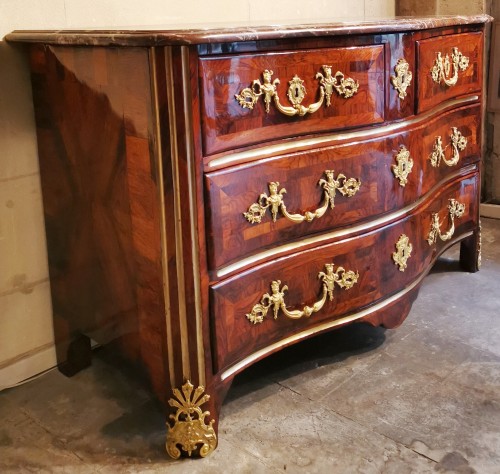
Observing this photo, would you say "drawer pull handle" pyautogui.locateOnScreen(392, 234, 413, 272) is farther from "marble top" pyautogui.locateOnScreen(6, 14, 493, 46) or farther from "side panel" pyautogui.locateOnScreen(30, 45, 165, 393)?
"side panel" pyautogui.locateOnScreen(30, 45, 165, 393)

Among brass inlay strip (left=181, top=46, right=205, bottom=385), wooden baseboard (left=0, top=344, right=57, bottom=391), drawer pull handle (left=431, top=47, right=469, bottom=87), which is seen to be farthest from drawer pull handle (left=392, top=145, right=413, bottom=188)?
wooden baseboard (left=0, top=344, right=57, bottom=391)

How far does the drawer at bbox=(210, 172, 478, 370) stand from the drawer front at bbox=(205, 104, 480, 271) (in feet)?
0.19

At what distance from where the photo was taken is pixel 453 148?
213 centimetres

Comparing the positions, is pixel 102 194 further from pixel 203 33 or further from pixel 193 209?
pixel 203 33

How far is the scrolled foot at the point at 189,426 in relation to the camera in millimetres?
1481

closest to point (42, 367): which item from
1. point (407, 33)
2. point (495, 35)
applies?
point (407, 33)

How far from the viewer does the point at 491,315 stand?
217 centimetres

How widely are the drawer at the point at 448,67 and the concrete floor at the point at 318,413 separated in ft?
2.25

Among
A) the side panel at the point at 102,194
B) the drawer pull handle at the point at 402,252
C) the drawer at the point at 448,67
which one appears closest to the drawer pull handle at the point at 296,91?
the side panel at the point at 102,194

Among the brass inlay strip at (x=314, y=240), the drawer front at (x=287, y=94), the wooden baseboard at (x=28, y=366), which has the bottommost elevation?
the wooden baseboard at (x=28, y=366)

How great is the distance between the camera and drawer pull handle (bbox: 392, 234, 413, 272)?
72.8 inches

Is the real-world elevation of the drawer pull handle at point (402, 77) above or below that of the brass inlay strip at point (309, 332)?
above

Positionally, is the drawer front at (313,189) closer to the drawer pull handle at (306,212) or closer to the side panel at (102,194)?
the drawer pull handle at (306,212)

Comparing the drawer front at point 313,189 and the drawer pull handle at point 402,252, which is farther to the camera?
the drawer pull handle at point 402,252
